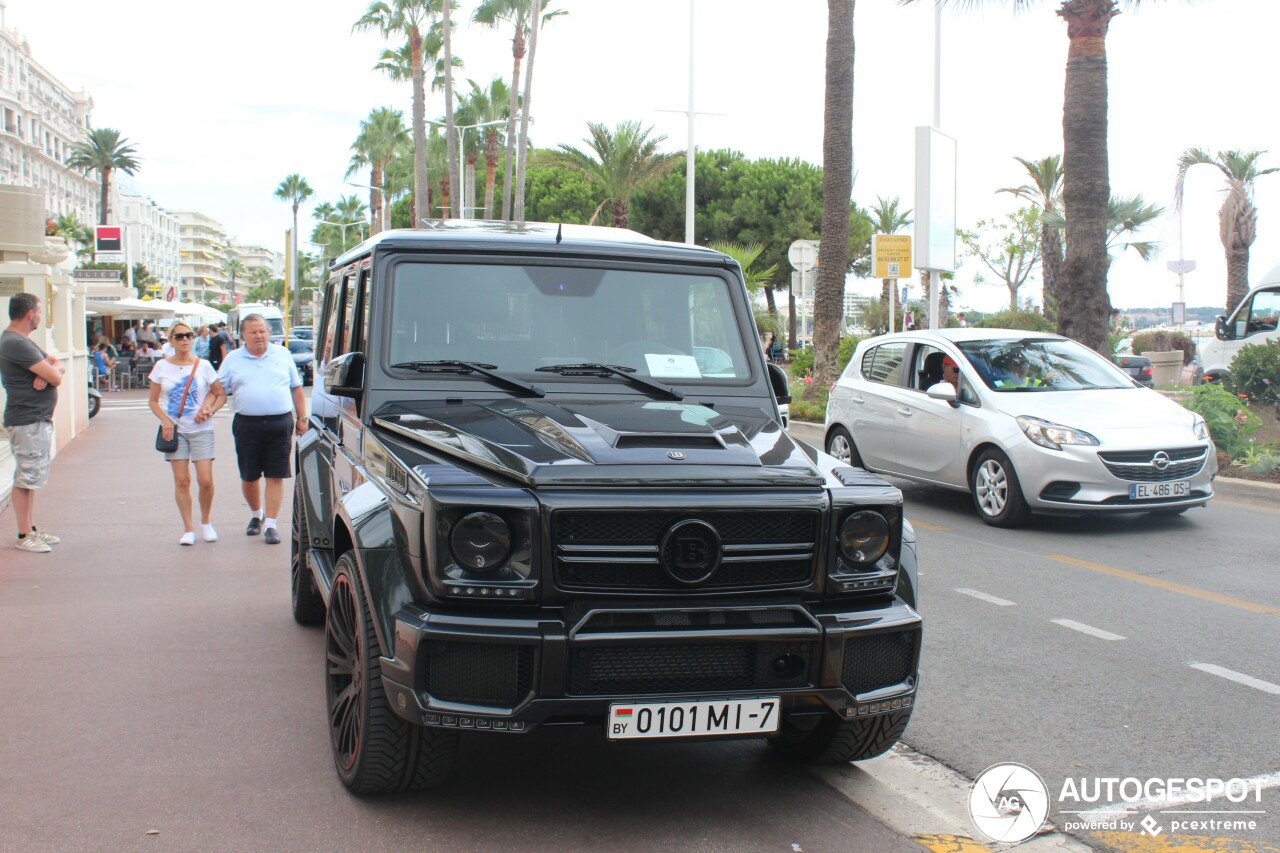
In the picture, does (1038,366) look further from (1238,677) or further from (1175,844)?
(1175,844)

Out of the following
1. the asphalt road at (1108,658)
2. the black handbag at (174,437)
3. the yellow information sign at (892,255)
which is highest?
the yellow information sign at (892,255)

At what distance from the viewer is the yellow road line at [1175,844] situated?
3781mm

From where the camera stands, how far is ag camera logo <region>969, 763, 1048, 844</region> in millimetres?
3941

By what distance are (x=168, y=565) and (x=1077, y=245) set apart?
40.3 feet

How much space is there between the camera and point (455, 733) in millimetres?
3758

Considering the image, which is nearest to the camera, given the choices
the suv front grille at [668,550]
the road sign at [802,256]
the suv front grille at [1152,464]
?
the suv front grille at [668,550]

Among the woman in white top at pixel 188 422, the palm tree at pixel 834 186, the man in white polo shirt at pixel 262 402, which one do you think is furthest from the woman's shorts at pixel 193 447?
the palm tree at pixel 834 186

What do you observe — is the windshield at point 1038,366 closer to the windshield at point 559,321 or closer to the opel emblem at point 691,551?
the windshield at point 559,321

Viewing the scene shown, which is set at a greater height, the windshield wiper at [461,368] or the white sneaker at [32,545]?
the windshield wiper at [461,368]

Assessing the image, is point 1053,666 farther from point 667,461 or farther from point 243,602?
point 243,602

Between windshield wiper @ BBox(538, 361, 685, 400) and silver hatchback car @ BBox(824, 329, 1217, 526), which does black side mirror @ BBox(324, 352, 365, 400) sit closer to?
windshield wiper @ BBox(538, 361, 685, 400)

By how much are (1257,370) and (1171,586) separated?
10.8 meters

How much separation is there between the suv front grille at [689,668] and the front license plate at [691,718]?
1.7 inches

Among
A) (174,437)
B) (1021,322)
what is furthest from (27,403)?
(1021,322)
